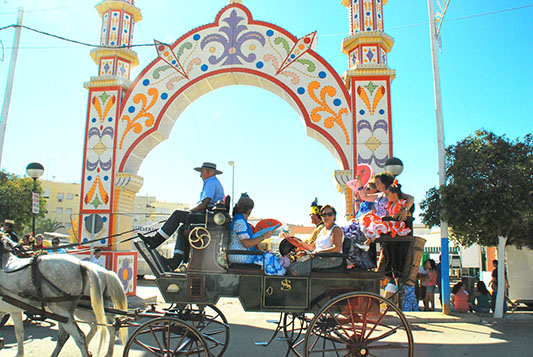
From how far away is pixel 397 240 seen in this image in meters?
4.70

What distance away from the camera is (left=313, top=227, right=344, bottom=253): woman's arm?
457 cm

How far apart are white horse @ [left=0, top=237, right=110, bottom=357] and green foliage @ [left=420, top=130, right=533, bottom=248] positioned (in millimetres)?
6677

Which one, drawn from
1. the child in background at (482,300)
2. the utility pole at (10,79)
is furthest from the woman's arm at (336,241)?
the utility pole at (10,79)

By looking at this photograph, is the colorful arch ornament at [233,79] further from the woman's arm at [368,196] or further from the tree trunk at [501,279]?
the woman's arm at [368,196]

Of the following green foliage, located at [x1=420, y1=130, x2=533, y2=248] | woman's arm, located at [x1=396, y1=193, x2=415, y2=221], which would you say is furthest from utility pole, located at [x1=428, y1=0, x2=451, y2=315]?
woman's arm, located at [x1=396, y1=193, x2=415, y2=221]

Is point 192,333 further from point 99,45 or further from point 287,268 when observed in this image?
point 99,45

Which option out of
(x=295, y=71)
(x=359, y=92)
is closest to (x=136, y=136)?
(x=295, y=71)

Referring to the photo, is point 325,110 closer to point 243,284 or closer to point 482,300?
point 482,300

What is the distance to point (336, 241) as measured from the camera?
4.60 metres

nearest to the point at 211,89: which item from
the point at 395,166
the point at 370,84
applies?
the point at 370,84

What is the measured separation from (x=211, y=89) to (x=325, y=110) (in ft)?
10.5

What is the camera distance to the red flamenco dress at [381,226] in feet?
15.0

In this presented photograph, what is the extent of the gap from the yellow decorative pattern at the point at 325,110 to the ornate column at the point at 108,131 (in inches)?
195

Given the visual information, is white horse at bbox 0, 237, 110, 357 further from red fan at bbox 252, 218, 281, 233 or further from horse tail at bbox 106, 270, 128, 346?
red fan at bbox 252, 218, 281, 233
